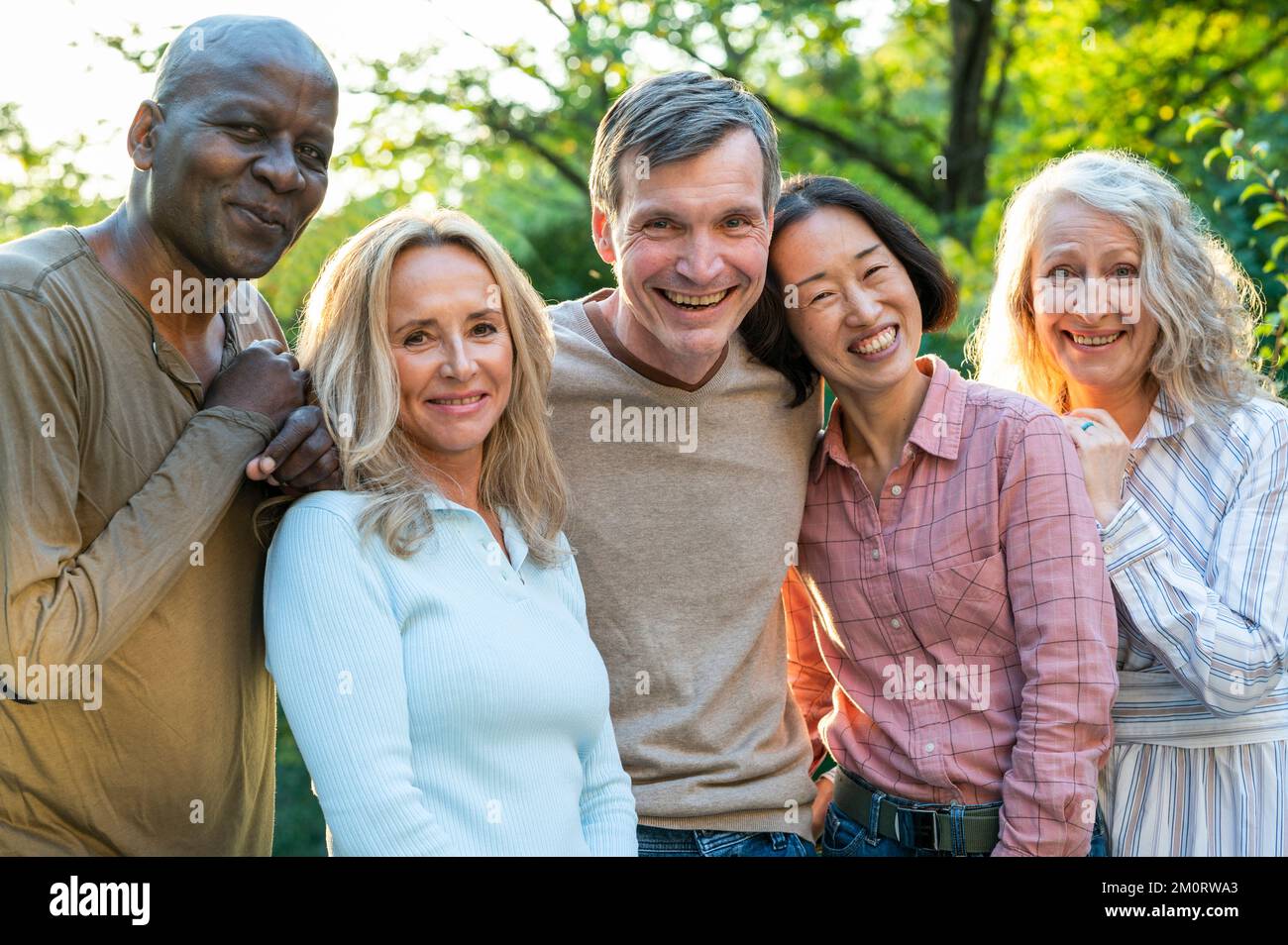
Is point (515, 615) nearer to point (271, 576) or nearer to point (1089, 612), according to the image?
point (271, 576)

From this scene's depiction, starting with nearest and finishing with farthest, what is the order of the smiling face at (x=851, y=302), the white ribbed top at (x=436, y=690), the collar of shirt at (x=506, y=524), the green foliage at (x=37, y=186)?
the white ribbed top at (x=436, y=690)
the collar of shirt at (x=506, y=524)
the smiling face at (x=851, y=302)
the green foliage at (x=37, y=186)

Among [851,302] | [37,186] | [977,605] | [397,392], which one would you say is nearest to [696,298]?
[851,302]

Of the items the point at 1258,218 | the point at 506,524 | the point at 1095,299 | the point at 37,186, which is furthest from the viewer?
the point at 37,186

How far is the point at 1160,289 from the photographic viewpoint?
3.41 metres

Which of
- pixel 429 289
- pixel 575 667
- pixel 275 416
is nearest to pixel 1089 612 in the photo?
pixel 575 667

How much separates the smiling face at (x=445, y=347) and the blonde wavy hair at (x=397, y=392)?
0.13 feet

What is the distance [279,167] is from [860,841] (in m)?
2.25

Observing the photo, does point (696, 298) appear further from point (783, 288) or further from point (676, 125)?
point (676, 125)

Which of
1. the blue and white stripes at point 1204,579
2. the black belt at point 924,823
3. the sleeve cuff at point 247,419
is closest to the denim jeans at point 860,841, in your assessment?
the black belt at point 924,823

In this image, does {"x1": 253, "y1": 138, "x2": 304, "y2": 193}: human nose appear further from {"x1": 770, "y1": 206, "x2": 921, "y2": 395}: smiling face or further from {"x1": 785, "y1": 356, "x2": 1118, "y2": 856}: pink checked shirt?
{"x1": 785, "y1": 356, "x2": 1118, "y2": 856}: pink checked shirt

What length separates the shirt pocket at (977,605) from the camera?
128 inches

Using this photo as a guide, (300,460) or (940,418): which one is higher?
(940,418)

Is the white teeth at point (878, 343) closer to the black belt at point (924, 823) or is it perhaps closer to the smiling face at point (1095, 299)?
the smiling face at point (1095, 299)
